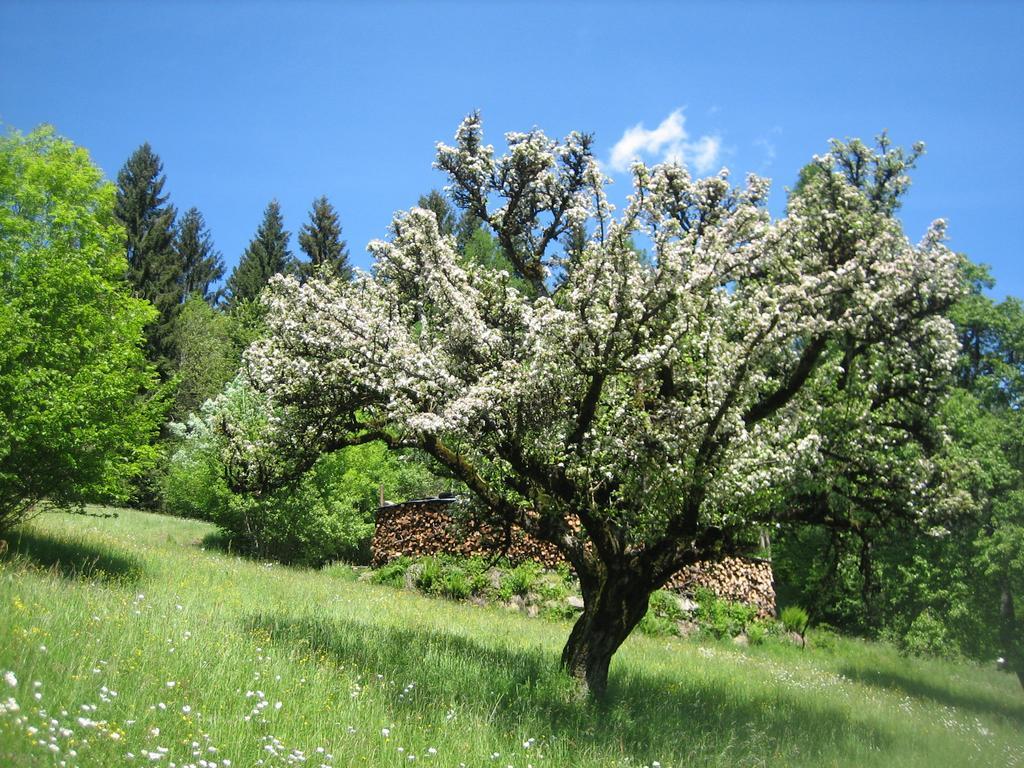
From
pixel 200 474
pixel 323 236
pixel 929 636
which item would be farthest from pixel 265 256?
pixel 929 636

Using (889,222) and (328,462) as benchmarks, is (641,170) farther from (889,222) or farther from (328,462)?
(328,462)

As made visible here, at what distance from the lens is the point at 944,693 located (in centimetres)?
2155

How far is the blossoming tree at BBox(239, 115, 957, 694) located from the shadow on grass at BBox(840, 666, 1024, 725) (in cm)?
1181

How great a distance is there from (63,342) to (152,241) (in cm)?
Result: 4484

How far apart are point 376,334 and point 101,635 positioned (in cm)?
544

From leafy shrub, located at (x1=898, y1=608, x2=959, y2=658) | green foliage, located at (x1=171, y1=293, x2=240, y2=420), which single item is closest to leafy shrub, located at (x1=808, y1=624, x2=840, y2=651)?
leafy shrub, located at (x1=898, y1=608, x2=959, y2=658)

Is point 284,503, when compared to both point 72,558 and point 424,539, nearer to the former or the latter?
point 424,539

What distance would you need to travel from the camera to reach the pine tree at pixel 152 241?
49.3 meters

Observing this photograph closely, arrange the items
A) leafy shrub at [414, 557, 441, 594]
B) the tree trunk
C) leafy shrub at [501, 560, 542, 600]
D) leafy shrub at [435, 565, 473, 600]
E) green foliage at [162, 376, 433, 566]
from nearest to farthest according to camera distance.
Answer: the tree trunk, leafy shrub at [501, 560, 542, 600], leafy shrub at [435, 565, 473, 600], leafy shrub at [414, 557, 441, 594], green foliage at [162, 376, 433, 566]

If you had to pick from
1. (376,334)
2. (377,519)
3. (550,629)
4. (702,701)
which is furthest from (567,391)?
(377,519)

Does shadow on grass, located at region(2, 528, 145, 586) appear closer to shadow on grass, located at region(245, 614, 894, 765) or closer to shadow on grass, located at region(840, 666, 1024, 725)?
shadow on grass, located at region(245, 614, 894, 765)

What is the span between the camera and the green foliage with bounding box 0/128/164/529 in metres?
14.0

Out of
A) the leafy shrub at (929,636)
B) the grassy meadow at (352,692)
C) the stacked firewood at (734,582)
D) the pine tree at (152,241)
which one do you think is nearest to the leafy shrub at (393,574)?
the grassy meadow at (352,692)

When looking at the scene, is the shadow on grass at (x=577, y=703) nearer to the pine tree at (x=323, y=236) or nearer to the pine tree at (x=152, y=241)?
the pine tree at (x=152, y=241)
